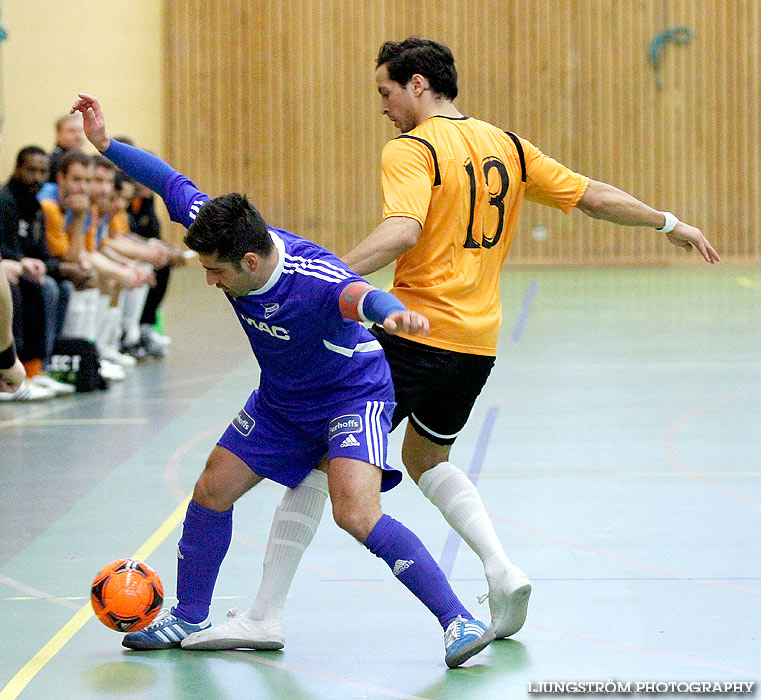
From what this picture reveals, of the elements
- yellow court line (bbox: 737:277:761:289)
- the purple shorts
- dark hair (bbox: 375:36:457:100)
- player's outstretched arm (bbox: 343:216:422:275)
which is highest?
dark hair (bbox: 375:36:457:100)

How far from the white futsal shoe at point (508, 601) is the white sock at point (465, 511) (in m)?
0.04

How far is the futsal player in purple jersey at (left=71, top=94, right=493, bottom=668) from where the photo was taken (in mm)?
2982

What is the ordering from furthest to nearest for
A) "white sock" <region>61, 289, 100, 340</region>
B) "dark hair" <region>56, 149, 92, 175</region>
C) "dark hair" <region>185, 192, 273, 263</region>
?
1. "white sock" <region>61, 289, 100, 340</region>
2. "dark hair" <region>56, 149, 92, 175</region>
3. "dark hair" <region>185, 192, 273, 263</region>

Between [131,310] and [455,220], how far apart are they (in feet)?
19.6

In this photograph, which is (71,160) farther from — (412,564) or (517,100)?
(517,100)

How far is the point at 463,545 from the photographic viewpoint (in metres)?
4.30

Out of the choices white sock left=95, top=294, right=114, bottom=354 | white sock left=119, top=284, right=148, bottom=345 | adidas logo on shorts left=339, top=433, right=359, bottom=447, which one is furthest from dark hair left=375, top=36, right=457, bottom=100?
white sock left=119, top=284, right=148, bottom=345

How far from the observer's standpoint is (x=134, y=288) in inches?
342

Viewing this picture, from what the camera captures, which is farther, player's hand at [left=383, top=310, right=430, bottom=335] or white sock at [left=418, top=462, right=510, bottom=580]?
white sock at [left=418, top=462, right=510, bottom=580]

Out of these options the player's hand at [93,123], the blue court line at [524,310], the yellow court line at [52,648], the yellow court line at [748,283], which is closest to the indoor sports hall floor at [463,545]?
the yellow court line at [52,648]

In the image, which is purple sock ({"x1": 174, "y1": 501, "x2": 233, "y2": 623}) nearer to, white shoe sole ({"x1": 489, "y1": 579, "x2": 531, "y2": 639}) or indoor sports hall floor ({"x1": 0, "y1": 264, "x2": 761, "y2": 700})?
indoor sports hall floor ({"x1": 0, "y1": 264, "x2": 761, "y2": 700})

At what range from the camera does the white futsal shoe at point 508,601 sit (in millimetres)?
3270

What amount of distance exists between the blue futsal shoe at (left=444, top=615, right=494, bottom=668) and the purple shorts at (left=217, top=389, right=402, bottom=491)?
1.32ft

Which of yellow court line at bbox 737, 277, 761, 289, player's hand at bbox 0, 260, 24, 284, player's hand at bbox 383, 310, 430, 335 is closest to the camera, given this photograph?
player's hand at bbox 383, 310, 430, 335
